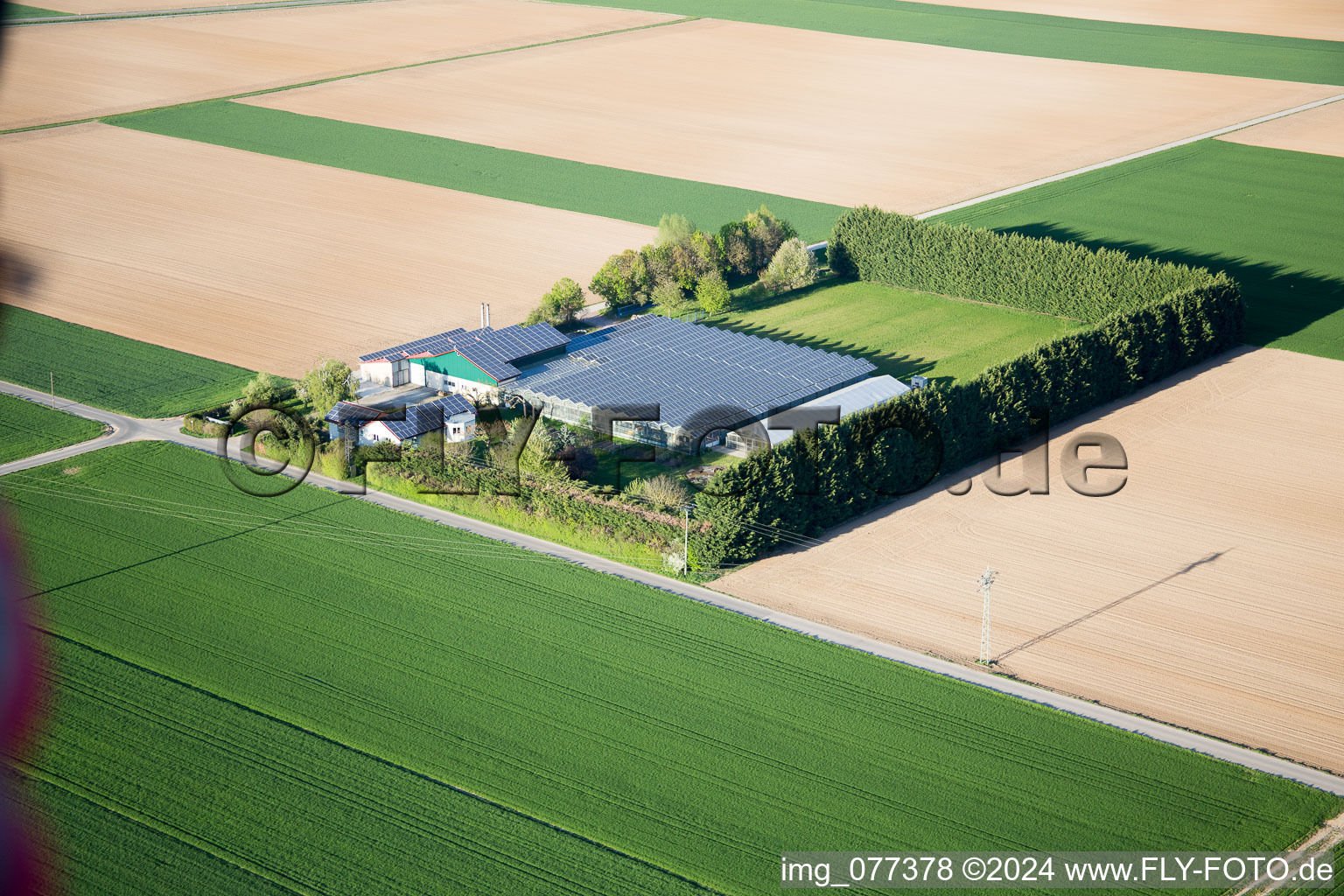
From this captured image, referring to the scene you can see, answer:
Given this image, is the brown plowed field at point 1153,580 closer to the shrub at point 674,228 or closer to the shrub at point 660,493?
the shrub at point 660,493

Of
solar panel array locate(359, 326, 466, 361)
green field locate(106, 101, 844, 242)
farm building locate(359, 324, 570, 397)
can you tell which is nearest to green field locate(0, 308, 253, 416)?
solar panel array locate(359, 326, 466, 361)

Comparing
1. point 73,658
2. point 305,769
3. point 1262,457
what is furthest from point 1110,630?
point 73,658

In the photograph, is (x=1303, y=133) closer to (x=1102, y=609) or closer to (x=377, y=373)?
(x=1102, y=609)

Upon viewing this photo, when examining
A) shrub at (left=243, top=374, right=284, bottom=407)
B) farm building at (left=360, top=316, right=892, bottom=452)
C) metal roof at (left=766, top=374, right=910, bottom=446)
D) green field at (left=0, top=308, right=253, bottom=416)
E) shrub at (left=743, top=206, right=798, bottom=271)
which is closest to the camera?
farm building at (left=360, top=316, right=892, bottom=452)

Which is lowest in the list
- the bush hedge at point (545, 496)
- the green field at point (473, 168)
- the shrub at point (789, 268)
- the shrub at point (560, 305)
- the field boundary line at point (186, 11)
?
the bush hedge at point (545, 496)

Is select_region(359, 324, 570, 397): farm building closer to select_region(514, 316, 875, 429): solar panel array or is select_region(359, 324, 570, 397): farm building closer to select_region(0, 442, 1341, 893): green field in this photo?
select_region(514, 316, 875, 429): solar panel array

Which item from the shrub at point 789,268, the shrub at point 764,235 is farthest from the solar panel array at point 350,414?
the shrub at point 764,235
